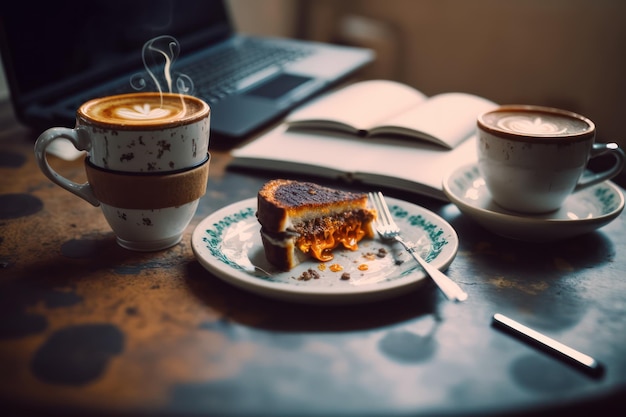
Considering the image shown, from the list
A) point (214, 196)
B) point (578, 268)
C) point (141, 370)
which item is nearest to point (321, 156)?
point (214, 196)

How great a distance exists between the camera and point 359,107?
1236 mm

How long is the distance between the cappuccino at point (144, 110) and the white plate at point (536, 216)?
38cm

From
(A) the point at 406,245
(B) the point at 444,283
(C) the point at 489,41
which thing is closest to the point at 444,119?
(A) the point at 406,245

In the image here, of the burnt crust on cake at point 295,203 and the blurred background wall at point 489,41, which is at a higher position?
the burnt crust on cake at point 295,203

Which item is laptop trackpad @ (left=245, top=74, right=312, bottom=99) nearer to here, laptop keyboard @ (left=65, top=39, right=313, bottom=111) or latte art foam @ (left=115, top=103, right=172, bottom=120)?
laptop keyboard @ (left=65, top=39, right=313, bottom=111)

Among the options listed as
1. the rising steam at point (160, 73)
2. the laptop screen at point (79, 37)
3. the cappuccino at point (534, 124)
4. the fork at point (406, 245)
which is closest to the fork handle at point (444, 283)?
the fork at point (406, 245)

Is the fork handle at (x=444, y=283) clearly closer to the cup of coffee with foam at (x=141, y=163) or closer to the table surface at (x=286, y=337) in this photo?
the table surface at (x=286, y=337)

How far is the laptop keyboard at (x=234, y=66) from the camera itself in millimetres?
1337

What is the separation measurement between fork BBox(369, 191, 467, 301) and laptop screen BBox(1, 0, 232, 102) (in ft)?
2.44

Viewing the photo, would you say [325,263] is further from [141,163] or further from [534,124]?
[534,124]

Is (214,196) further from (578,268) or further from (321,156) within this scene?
(578,268)

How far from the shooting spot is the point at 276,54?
64.1 inches

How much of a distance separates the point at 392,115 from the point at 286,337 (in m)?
0.72

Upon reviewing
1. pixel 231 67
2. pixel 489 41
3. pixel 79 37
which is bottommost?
pixel 489 41
